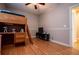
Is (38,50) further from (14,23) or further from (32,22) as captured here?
(14,23)

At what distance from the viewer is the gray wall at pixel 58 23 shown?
7.55ft

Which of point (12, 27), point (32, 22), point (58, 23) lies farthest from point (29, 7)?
point (58, 23)

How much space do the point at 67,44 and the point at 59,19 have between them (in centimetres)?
78

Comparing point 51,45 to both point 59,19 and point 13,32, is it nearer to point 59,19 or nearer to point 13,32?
point 59,19

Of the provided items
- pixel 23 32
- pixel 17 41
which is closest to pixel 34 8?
pixel 23 32

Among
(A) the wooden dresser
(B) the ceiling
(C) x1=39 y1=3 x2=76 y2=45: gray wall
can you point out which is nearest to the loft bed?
(A) the wooden dresser

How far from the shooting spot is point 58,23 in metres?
2.47

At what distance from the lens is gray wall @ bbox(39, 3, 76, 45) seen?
7.55ft

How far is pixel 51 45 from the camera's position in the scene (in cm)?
239

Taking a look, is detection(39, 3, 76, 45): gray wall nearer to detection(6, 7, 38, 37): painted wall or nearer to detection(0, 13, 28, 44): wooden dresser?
detection(6, 7, 38, 37): painted wall

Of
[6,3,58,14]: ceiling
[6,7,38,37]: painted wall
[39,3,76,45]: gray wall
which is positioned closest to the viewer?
[6,3,58,14]: ceiling

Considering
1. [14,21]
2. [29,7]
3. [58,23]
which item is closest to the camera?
[29,7]

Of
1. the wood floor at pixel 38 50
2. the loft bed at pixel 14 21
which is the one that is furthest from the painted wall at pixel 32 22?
the wood floor at pixel 38 50

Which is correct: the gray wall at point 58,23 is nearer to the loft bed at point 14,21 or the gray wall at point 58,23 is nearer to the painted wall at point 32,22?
the painted wall at point 32,22
